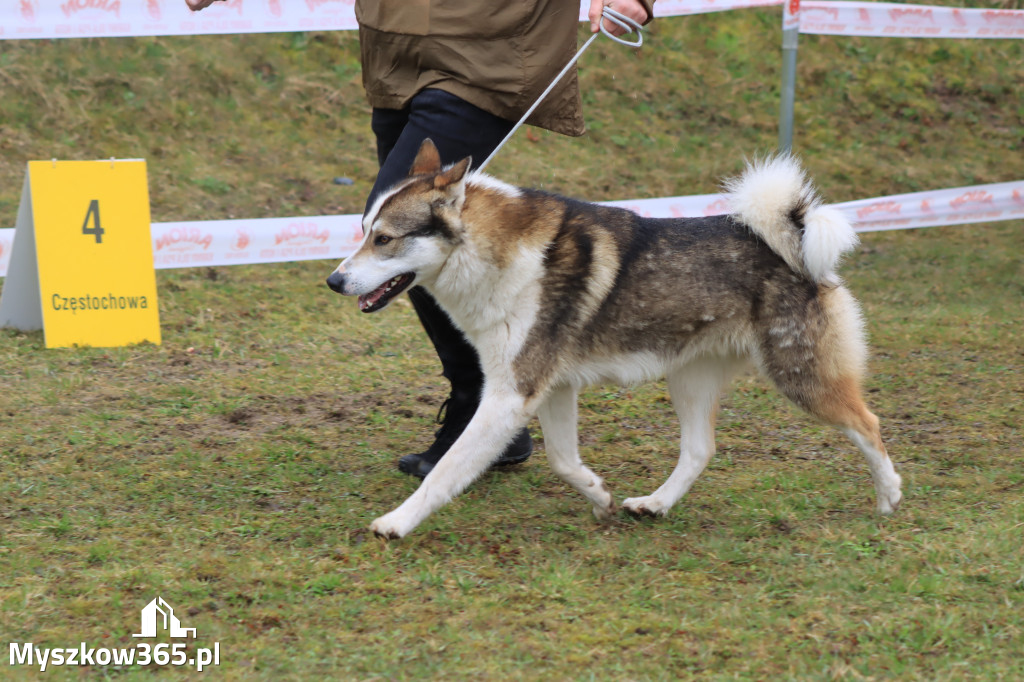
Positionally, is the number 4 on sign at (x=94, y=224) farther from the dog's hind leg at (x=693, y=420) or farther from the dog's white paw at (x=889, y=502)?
the dog's white paw at (x=889, y=502)

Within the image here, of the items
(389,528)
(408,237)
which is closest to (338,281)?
(408,237)

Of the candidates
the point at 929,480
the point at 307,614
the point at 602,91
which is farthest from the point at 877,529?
the point at 602,91

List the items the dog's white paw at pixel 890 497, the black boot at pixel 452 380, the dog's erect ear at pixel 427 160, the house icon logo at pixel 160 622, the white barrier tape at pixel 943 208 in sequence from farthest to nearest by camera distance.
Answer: the white barrier tape at pixel 943 208 < the black boot at pixel 452 380 < the dog's white paw at pixel 890 497 < the dog's erect ear at pixel 427 160 < the house icon logo at pixel 160 622

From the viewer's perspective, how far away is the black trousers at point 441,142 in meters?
3.73

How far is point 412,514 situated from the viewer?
3.35 metres

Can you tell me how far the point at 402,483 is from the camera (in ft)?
13.4

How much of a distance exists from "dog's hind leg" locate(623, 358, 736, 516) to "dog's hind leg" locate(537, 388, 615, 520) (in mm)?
226

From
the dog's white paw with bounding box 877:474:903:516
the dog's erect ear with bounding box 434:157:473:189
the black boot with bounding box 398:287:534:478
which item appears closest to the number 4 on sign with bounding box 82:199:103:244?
the black boot with bounding box 398:287:534:478

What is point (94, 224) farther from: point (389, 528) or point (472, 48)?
point (389, 528)

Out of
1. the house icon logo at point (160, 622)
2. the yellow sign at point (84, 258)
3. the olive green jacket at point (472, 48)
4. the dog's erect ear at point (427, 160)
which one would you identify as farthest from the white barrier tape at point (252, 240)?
the house icon logo at point (160, 622)

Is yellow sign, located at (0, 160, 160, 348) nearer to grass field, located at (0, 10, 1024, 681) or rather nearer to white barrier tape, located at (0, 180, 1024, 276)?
grass field, located at (0, 10, 1024, 681)

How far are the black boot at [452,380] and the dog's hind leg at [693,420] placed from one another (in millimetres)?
626

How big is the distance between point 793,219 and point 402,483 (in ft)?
5.85

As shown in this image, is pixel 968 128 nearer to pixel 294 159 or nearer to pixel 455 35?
Result: pixel 294 159
